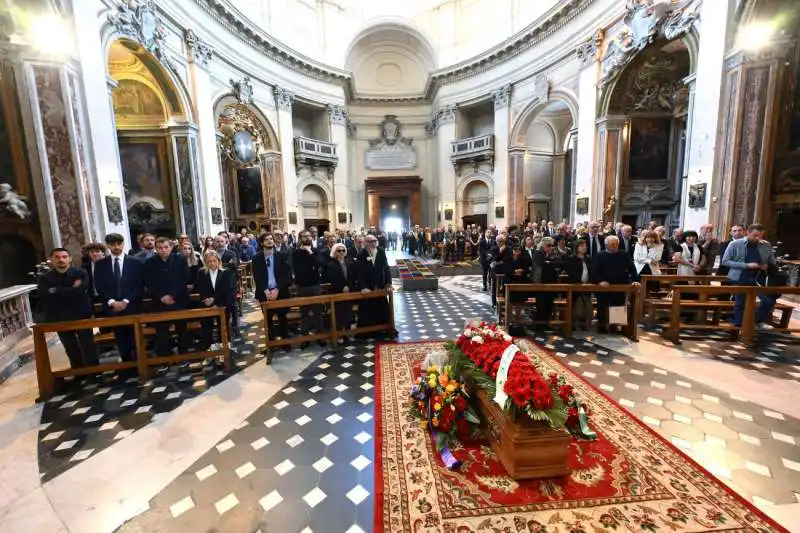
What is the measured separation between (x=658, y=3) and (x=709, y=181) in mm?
5661

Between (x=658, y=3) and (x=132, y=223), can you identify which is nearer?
(x=658, y=3)

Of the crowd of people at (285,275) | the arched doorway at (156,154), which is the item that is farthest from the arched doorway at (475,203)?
the arched doorway at (156,154)

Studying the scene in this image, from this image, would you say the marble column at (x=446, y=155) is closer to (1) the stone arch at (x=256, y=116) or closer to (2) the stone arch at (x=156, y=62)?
(1) the stone arch at (x=256, y=116)

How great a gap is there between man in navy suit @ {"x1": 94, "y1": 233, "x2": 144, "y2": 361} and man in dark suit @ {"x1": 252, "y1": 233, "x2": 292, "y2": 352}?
5.28ft

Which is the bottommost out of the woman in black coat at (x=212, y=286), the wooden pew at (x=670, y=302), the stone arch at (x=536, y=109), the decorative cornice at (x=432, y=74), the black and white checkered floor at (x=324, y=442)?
the black and white checkered floor at (x=324, y=442)

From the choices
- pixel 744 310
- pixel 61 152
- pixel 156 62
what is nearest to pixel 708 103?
pixel 744 310

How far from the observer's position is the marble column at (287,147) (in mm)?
16984

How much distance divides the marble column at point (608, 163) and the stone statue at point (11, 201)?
1639cm

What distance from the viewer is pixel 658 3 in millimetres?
10039

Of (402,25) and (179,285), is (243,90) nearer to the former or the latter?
(402,25)

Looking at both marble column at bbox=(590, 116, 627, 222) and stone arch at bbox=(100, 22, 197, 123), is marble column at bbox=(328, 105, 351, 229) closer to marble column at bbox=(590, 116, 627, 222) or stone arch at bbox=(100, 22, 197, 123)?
stone arch at bbox=(100, 22, 197, 123)

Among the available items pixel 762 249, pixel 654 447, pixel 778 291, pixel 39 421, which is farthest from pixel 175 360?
pixel 762 249

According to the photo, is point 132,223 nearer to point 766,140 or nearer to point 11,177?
point 11,177

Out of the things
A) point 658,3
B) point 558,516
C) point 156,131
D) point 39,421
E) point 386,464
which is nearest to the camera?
point 558,516
